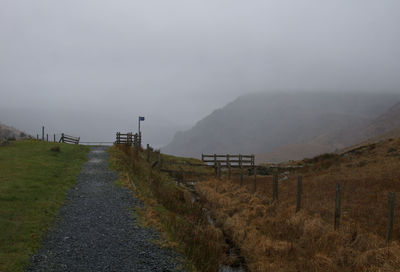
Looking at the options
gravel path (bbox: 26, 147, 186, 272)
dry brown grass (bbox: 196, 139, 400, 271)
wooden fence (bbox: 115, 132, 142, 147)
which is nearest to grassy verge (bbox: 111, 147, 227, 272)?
gravel path (bbox: 26, 147, 186, 272)

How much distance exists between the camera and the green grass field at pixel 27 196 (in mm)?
8805

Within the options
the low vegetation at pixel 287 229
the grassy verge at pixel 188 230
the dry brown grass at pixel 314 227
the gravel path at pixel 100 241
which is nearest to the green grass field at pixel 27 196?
the gravel path at pixel 100 241

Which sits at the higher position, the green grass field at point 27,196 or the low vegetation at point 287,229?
the green grass field at point 27,196

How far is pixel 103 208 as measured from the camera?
1348cm

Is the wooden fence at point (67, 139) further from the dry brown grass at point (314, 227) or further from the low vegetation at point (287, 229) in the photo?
the dry brown grass at point (314, 227)

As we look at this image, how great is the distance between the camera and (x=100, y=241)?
9.86m

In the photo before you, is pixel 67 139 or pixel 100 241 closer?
pixel 100 241

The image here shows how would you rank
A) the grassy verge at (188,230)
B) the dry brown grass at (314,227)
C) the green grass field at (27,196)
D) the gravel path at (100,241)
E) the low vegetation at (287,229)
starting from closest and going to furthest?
1. the gravel path at (100,241)
2. the green grass field at (27,196)
3. the dry brown grass at (314,227)
4. the low vegetation at (287,229)
5. the grassy verge at (188,230)

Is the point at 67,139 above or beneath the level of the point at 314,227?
above

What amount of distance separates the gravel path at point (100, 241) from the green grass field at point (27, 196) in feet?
1.32

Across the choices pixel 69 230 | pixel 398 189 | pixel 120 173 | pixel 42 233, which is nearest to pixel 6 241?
pixel 42 233

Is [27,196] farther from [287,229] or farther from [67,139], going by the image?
[67,139]

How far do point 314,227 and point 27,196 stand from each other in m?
11.9

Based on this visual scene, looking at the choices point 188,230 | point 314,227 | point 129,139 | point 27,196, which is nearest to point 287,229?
point 314,227
